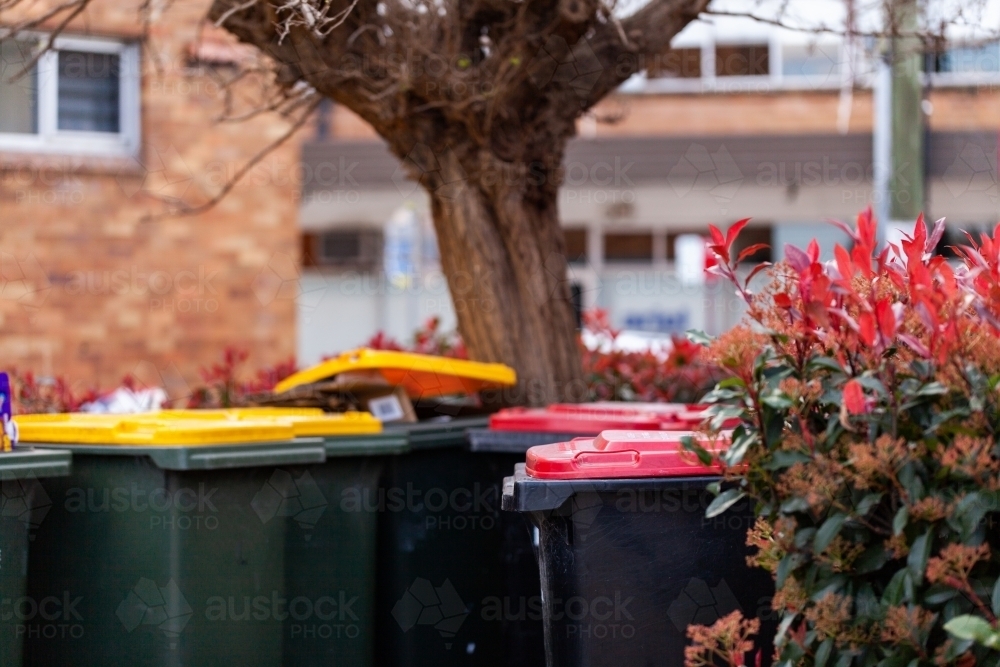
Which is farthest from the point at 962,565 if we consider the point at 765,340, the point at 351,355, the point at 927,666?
the point at 351,355

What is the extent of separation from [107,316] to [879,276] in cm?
1000

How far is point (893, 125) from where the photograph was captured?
10875mm

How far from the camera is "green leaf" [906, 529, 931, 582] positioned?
2.58 meters

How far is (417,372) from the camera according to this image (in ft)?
16.5

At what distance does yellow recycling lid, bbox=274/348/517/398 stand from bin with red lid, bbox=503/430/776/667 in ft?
5.21

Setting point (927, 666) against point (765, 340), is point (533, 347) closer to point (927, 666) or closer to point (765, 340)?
point (765, 340)

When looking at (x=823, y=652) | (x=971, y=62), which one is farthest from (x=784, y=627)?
(x=971, y=62)

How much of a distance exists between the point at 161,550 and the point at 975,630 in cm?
254

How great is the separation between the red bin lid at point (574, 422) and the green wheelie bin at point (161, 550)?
987 millimetres

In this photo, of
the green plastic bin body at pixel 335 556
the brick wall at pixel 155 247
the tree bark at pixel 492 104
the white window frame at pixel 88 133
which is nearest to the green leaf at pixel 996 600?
the green plastic bin body at pixel 335 556

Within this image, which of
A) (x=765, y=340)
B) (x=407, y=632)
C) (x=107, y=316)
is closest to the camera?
(x=765, y=340)

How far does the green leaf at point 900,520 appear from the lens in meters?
2.57

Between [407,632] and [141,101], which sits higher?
[141,101]

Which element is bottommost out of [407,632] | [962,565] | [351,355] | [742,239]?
[407,632]
